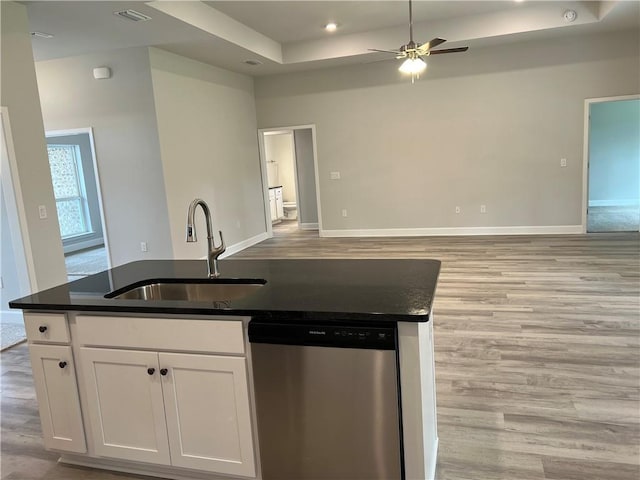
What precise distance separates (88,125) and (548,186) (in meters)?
6.57

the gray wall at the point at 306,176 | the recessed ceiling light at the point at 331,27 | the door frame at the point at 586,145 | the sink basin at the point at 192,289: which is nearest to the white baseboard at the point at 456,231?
the door frame at the point at 586,145

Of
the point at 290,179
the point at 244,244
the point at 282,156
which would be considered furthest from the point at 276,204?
the point at 244,244

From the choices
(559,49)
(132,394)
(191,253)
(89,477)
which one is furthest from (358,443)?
(559,49)

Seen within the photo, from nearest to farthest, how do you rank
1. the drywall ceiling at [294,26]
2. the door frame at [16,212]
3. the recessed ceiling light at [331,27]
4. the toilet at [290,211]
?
1. the door frame at [16,212]
2. the drywall ceiling at [294,26]
3. the recessed ceiling light at [331,27]
4. the toilet at [290,211]

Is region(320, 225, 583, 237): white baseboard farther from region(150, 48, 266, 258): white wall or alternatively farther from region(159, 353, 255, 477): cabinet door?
region(159, 353, 255, 477): cabinet door

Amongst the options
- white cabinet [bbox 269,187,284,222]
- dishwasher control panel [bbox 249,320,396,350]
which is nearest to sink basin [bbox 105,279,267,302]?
dishwasher control panel [bbox 249,320,396,350]

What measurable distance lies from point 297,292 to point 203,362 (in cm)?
47

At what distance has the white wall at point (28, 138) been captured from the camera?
3703mm

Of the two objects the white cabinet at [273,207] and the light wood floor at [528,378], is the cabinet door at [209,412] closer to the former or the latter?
the light wood floor at [528,378]

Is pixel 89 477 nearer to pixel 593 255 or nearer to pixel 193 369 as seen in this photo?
pixel 193 369

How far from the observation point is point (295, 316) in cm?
167

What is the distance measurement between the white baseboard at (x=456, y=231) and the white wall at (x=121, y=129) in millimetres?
3390

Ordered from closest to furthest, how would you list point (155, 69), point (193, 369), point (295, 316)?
point (295, 316), point (193, 369), point (155, 69)

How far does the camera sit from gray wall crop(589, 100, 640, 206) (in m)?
9.72
